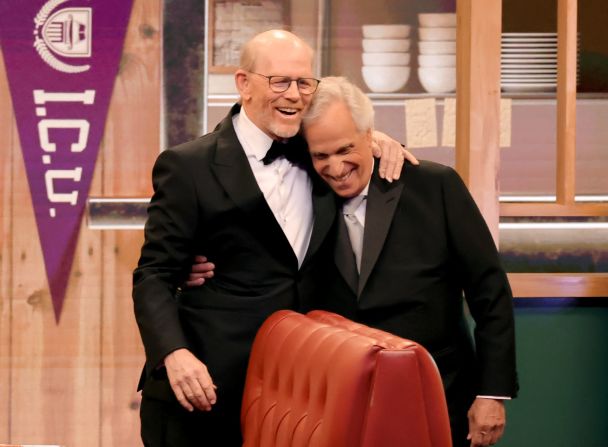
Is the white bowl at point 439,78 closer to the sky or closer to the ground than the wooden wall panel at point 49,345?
closer to the sky

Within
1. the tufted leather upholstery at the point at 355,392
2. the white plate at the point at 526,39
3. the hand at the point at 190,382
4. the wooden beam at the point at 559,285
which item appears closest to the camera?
the tufted leather upholstery at the point at 355,392

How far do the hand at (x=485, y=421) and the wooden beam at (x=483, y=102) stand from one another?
1178 millimetres

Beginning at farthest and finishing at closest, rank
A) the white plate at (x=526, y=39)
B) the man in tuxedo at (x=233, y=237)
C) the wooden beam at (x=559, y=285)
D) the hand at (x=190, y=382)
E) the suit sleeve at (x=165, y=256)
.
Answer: the white plate at (x=526, y=39), the wooden beam at (x=559, y=285), the man in tuxedo at (x=233, y=237), the suit sleeve at (x=165, y=256), the hand at (x=190, y=382)

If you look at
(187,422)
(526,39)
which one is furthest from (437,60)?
(187,422)

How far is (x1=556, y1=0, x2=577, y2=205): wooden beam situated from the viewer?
373cm

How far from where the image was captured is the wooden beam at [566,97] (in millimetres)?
3729

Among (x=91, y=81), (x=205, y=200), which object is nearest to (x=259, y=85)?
(x=205, y=200)

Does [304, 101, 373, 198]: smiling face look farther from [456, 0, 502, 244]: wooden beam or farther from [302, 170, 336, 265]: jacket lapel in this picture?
[456, 0, 502, 244]: wooden beam

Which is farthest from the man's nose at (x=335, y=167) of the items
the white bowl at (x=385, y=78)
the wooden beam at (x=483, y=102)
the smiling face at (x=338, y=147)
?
the white bowl at (x=385, y=78)

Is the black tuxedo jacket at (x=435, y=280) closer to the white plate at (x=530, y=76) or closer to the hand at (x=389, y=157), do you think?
the hand at (x=389, y=157)

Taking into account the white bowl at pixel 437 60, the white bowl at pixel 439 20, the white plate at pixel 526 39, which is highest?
the white bowl at pixel 439 20

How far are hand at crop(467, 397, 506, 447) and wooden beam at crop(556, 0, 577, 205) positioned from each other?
1371mm

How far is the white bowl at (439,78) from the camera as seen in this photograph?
4066mm

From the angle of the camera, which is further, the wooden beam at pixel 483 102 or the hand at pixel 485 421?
the wooden beam at pixel 483 102
